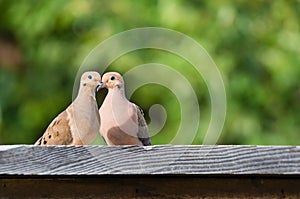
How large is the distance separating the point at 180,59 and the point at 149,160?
1.91 m

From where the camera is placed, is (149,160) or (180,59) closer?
(149,160)

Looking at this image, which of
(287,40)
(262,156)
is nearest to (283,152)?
(262,156)

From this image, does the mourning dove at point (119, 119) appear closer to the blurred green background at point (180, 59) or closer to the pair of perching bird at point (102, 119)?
the pair of perching bird at point (102, 119)

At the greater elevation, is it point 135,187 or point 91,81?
point 91,81

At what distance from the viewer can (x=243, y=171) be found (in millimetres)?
1114

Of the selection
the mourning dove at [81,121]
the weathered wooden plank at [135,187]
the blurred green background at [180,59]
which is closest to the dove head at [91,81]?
the mourning dove at [81,121]

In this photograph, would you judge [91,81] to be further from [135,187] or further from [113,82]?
[135,187]

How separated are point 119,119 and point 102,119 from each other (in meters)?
0.02

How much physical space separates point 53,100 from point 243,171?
2517mm

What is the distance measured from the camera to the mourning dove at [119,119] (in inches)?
45.4

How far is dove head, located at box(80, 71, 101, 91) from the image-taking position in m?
1.16

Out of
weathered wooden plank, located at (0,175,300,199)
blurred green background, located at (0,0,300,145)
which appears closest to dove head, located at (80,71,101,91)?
weathered wooden plank, located at (0,175,300,199)

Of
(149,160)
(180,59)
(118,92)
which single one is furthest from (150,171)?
(180,59)

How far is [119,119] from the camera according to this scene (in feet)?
3.79
